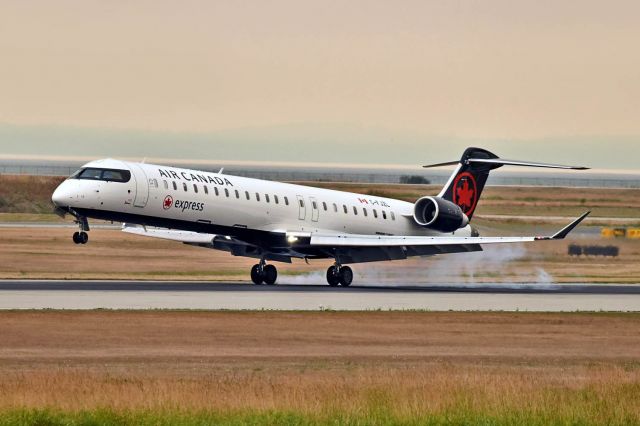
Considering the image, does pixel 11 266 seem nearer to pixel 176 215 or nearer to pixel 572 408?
pixel 176 215

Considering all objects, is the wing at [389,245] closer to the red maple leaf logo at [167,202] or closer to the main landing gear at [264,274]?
the main landing gear at [264,274]

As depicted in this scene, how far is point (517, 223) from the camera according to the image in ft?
272

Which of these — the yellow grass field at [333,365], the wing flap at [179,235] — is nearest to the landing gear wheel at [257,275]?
the wing flap at [179,235]

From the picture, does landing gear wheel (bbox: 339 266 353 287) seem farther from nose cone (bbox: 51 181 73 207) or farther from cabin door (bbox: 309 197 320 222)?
nose cone (bbox: 51 181 73 207)

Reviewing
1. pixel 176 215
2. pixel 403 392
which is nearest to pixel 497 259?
pixel 176 215

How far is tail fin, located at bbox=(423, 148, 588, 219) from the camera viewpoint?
60406mm

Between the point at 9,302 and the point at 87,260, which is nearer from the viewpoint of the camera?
the point at 9,302

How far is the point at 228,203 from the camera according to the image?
51.5 m

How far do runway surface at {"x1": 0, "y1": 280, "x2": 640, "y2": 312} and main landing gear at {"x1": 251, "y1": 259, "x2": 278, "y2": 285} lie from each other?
62 centimetres

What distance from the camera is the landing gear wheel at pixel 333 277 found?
5447 centimetres

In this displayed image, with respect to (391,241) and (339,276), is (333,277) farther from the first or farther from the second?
(391,241)

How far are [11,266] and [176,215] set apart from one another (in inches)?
615

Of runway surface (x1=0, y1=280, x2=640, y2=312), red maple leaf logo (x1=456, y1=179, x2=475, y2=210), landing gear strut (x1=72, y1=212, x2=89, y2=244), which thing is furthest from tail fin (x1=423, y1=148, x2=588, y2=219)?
landing gear strut (x1=72, y1=212, x2=89, y2=244)

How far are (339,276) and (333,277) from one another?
0.25 m
